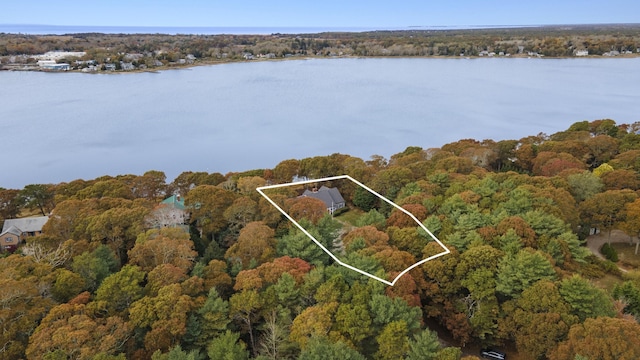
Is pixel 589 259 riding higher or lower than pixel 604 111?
lower

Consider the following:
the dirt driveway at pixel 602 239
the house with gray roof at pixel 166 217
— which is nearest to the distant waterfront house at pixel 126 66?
the house with gray roof at pixel 166 217

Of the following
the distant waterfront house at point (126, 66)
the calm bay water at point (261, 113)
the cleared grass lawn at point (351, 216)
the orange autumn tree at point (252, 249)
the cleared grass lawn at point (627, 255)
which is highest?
the distant waterfront house at point (126, 66)

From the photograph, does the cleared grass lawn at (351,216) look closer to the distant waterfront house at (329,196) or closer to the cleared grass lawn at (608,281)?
the distant waterfront house at (329,196)

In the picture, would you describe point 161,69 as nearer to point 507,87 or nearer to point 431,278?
point 507,87

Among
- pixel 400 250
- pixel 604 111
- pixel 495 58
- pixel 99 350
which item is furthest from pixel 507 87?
pixel 99 350

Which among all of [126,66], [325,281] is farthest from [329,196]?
[126,66]

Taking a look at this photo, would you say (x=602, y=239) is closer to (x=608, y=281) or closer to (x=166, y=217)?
(x=608, y=281)
